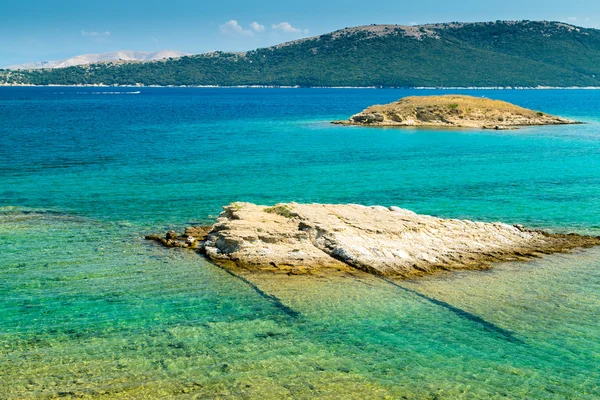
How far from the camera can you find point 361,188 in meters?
38.4

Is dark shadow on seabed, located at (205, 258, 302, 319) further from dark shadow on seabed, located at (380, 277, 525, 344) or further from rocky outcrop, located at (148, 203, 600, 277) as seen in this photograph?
dark shadow on seabed, located at (380, 277, 525, 344)

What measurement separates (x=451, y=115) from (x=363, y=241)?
2705 inches

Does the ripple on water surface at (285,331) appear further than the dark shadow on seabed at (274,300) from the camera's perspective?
No

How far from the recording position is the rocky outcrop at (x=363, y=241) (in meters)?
22.4

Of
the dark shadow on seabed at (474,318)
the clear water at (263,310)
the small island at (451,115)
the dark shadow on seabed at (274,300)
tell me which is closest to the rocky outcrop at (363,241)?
the clear water at (263,310)

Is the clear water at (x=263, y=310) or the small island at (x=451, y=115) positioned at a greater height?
the small island at (x=451, y=115)

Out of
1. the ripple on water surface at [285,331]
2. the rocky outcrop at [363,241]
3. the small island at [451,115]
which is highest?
the small island at [451,115]

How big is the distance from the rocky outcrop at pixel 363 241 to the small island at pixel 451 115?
61304 mm

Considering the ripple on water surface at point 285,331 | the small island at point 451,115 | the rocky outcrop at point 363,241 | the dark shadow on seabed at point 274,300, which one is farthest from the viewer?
the small island at point 451,115

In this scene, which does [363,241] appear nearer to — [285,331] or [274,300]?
[274,300]

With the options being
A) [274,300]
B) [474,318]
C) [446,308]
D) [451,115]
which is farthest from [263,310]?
[451,115]

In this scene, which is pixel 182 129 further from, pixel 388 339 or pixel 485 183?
pixel 388 339

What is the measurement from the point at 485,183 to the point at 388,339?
90.3 ft

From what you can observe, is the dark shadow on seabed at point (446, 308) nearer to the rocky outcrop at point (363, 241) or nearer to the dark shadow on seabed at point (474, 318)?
the dark shadow on seabed at point (474, 318)
